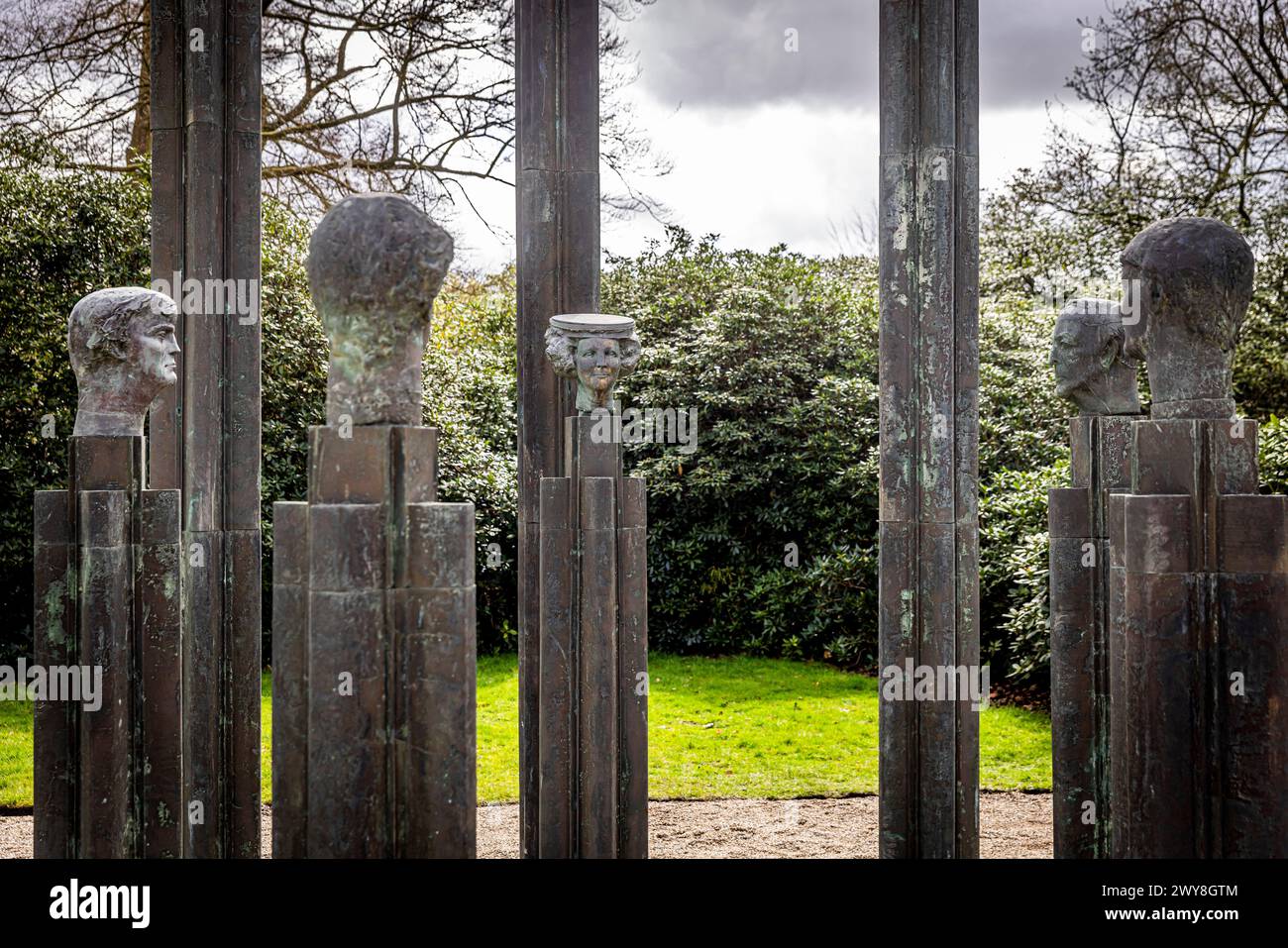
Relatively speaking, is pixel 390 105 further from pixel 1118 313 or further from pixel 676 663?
pixel 1118 313

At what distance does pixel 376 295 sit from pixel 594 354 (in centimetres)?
182

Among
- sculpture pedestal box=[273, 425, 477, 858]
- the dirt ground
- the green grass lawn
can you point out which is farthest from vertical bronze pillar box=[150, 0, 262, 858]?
sculpture pedestal box=[273, 425, 477, 858]

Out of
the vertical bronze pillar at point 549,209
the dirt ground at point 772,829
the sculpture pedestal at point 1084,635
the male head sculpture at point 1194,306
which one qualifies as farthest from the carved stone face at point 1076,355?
the dirt ground at point 772,829

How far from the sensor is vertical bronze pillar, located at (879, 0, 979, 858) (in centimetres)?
442

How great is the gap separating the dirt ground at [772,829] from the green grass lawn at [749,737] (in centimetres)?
22

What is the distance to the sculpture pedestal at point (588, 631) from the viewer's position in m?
4.12

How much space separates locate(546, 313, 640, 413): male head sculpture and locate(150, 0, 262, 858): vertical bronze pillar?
158cm

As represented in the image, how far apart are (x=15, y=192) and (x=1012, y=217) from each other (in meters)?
9.07

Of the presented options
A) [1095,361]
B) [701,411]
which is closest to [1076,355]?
[1095,361]

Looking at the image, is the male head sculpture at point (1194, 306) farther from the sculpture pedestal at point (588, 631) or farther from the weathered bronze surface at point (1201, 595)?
the sculpture pedestal at point (588, 631)

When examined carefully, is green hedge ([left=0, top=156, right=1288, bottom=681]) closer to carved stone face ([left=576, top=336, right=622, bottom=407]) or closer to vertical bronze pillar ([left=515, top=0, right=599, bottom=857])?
vertical bronze pillar ([left=515, top=0, right=599, bottom=857])

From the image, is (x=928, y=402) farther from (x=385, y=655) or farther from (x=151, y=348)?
(x=151, y=348)

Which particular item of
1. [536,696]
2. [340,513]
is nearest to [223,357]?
[536,696]

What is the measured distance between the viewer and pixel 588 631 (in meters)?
4.13
